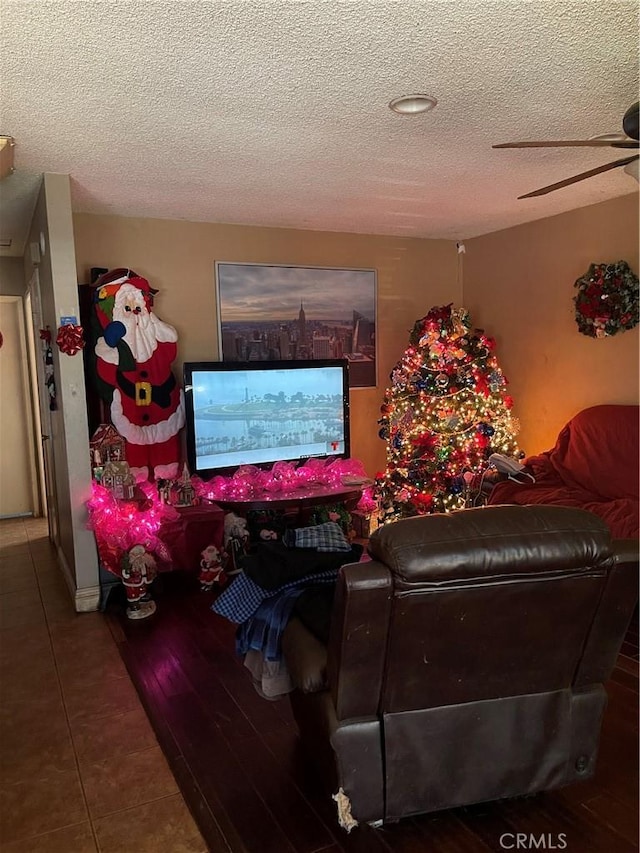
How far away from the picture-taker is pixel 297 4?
175cm

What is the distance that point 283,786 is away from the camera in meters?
2.12

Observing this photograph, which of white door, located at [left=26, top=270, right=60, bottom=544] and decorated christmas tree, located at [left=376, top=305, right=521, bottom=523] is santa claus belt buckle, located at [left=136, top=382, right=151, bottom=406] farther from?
decorated christmas tree, located at [left=376, top=305, right=521, bottom=523]

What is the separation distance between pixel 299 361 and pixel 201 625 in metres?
2.04

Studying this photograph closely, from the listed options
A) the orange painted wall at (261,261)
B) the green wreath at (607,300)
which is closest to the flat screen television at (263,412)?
the orange painted wall at (261,261)

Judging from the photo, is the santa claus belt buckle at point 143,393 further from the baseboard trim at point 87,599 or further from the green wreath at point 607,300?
the green wreath at point 607,300

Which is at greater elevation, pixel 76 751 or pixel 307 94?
pixel 307 94

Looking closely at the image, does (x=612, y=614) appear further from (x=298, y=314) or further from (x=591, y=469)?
(x=298, y=314)

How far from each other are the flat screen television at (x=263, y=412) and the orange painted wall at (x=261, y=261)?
0.38 metres

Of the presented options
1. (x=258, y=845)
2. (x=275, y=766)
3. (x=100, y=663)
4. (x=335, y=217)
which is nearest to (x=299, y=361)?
(x=335, y=217)

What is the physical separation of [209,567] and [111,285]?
194 cm

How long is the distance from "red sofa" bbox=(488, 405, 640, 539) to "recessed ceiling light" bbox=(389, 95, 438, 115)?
237 centimetres

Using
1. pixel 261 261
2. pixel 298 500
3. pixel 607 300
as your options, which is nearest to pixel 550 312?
pixel 607 300

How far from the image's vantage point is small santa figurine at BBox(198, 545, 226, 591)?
3912mm

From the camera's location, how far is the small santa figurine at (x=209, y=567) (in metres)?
3.91
